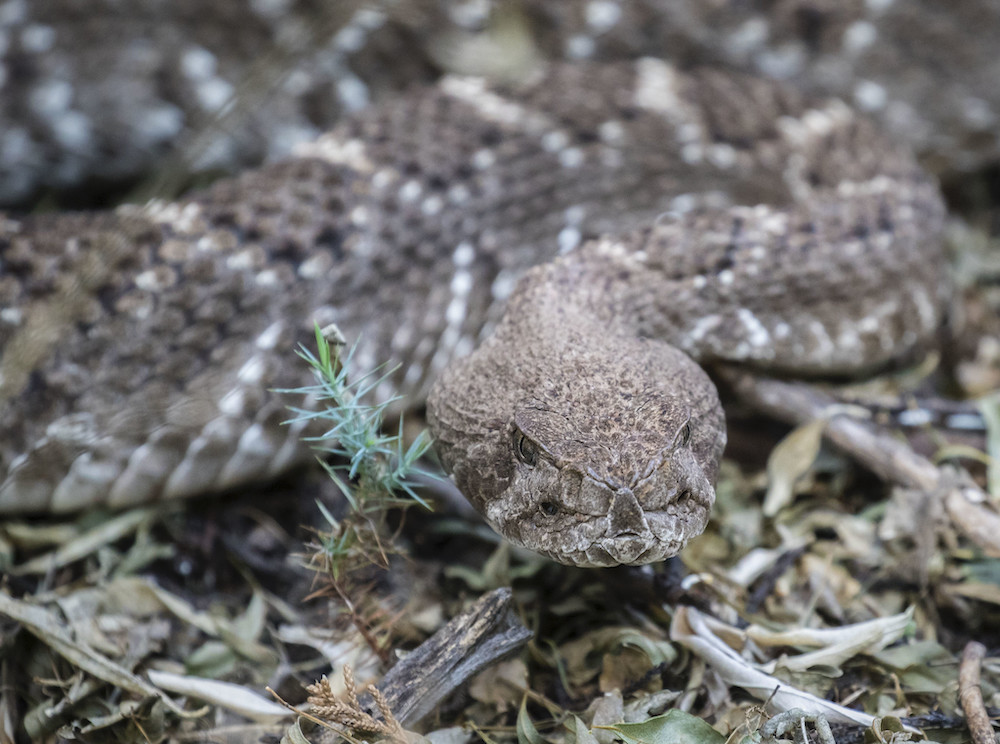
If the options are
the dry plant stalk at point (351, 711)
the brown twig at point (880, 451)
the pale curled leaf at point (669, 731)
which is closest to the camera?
the dry plant stalk at point (351, 711)

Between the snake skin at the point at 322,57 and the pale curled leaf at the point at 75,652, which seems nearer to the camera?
the pale curled leaf at the point at 75,652

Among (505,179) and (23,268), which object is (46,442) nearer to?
(23,268)

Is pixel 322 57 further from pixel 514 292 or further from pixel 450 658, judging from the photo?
pixel 450 658

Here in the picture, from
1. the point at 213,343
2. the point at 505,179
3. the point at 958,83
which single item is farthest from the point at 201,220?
the point at 958,83

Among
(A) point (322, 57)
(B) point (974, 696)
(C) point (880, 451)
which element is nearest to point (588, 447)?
(B) point (974, 696)

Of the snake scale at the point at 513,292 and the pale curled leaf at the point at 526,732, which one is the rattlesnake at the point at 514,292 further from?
the pale curled leaf at the point at 526,732

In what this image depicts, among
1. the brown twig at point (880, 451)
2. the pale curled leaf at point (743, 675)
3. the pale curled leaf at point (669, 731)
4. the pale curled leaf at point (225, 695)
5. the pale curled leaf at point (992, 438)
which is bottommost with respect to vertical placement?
the pale curled leaf at point (992, 438)

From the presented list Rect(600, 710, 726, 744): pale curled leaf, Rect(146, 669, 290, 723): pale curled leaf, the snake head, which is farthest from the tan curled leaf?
Rect(146, 669, 290, 723): pale curled leaf

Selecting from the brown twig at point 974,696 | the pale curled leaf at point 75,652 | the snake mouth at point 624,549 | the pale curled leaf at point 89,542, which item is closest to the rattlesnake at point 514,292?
the snake mouth at point 624,549
